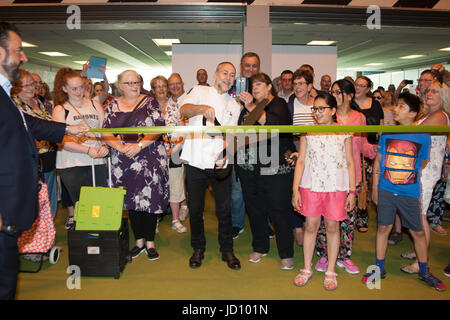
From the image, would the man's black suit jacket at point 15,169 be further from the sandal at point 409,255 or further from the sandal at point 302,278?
the sandal at point 409,255

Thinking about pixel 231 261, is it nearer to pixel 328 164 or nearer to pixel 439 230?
pixel 328 164

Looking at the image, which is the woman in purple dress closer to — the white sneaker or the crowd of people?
the crowd of people

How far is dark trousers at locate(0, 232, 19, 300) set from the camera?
167 cm

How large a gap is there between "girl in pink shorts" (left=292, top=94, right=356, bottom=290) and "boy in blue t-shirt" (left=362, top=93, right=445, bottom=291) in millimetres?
307

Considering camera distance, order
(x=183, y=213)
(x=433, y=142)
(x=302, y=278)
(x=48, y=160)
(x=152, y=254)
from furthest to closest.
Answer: (x=183, y=213)
(x=48, y=160)
(x=152, y=254)
(x=433, y=142)
(x=302, y=278)

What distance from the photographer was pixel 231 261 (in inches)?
124

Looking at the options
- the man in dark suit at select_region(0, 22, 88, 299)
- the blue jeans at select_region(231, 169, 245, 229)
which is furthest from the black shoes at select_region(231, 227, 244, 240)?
the man in dark suit at select_region(0, 22, 88, 299)

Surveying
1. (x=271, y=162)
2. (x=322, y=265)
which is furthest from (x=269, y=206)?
(x=322, y=265)

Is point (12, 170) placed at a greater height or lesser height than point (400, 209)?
greater

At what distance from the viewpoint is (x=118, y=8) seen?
5.96 m

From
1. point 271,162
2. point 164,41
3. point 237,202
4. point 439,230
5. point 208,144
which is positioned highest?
point 164,41

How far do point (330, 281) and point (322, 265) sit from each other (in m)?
0.35

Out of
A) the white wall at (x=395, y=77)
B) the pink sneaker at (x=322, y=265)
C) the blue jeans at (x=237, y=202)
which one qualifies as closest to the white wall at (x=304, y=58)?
the blue jeans at (x=237, y=202)

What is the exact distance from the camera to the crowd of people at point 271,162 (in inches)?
107
